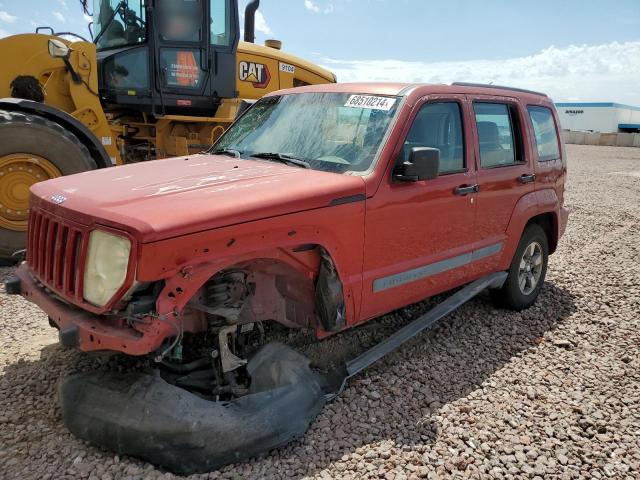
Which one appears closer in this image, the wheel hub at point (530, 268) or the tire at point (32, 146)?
the wheel hub at point (530, 268)

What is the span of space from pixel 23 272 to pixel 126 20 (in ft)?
17.8

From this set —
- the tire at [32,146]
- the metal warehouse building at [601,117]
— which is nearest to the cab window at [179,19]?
the tire at [32,146]

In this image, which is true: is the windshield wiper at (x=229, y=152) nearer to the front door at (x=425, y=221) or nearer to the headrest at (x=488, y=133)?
the front door at (x=425, y=221)

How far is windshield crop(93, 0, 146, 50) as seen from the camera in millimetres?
7453

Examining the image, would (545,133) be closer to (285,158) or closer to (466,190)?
(466,190)

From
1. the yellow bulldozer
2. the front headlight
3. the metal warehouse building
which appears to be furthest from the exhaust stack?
the metal warehouse building

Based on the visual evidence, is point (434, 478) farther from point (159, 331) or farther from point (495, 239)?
point (495, 239)

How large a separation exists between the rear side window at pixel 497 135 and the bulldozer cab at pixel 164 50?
186 inches

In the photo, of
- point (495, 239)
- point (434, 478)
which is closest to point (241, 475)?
point (434, 478)

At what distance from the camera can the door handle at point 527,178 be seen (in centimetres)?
471

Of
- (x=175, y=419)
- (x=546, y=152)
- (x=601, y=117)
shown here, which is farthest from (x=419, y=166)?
(x=601, y=117)

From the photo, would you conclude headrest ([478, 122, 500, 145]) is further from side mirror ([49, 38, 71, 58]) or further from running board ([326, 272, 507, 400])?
side mirror ([49, 38, 71, 58])

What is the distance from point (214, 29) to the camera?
7.81 meters

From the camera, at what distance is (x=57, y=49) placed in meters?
6.20
